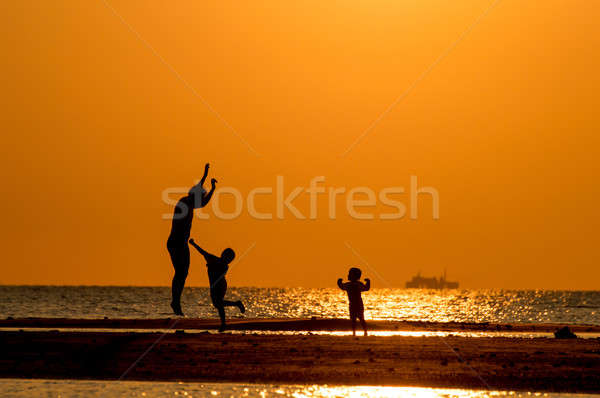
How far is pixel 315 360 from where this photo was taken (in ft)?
93.6

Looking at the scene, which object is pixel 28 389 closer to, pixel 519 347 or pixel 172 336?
pixel 172 336

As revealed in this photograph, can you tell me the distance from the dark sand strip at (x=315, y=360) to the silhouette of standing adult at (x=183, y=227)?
7861mm

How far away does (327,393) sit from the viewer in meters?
22.7

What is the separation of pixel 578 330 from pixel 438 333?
37.8 feet

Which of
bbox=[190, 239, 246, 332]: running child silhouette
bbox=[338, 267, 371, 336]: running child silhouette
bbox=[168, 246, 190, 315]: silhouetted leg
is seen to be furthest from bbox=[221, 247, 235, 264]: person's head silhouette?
bbox=[168, 246, 190, 315]: silhouetted leg

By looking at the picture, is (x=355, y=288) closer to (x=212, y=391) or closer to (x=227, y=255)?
(x=227, y=255)

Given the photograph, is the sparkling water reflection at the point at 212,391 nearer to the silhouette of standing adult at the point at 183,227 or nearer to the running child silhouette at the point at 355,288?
the running child silhouette at the point at 355,288

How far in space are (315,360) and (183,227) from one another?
16.5 metres

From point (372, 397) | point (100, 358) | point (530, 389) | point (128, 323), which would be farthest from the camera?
point (128, 323)

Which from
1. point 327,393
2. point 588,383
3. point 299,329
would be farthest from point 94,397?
point 299,329

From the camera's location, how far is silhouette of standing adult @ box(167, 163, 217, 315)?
4300cm

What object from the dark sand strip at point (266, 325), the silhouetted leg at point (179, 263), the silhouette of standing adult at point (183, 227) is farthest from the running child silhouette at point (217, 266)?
the silhouetted leg at point (179, 263)

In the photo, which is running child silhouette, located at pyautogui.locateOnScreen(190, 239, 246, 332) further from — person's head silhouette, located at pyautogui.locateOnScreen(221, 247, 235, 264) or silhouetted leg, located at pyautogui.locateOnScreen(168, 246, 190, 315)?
silhouetted leg, located at pyautogui.locateOnScreen(168, 246, 190, 315)

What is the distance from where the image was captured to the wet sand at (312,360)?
25.2m
